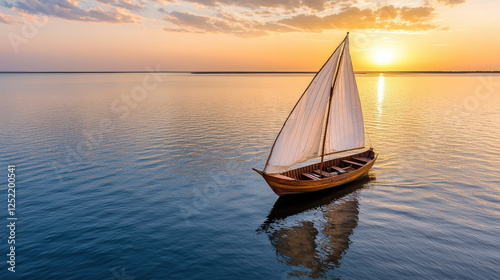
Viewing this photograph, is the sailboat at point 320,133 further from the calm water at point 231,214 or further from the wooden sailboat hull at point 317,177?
the calm water at point 231,214

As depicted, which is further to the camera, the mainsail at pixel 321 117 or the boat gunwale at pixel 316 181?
the mainsail at pixel 321 117

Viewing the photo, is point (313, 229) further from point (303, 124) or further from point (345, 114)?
point (345, 114)

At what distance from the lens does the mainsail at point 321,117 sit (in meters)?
26.4

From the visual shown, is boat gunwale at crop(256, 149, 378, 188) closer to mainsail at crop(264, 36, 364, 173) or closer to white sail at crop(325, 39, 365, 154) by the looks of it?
mainsail at crop(264, 36, 364, 173)

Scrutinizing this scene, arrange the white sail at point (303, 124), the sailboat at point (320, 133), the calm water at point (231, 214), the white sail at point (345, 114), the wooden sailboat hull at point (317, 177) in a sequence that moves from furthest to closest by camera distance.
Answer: the white sail at point (345, 114) → the sailboat at point (320, 133) → the white sail at point (303, 124) → the wooden sailboat hull at point (317, 177) → the calm water at point (231, 214)

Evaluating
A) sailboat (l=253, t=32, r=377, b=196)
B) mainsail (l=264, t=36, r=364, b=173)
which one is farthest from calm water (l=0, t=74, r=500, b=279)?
mainsail (l=264, t=36, r=364, b=173)

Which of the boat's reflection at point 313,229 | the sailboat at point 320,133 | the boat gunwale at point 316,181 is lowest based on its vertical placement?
the boat's reflection at point 313,229

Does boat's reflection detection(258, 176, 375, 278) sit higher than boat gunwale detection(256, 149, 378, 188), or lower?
lower

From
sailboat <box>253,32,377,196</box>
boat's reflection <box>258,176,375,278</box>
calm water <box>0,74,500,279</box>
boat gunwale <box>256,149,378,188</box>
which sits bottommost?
boat's reflection <box>258,176,375,278</box>

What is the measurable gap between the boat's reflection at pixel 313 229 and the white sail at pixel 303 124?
A: 4273 millimetres

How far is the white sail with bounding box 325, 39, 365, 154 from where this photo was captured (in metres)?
28.9

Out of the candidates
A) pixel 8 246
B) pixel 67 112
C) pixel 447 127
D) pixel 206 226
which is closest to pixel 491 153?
pixel 447 127

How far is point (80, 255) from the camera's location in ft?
59.6

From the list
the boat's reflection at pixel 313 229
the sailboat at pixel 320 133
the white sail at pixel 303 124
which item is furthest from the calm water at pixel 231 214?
the white sail at pixel 303 124
